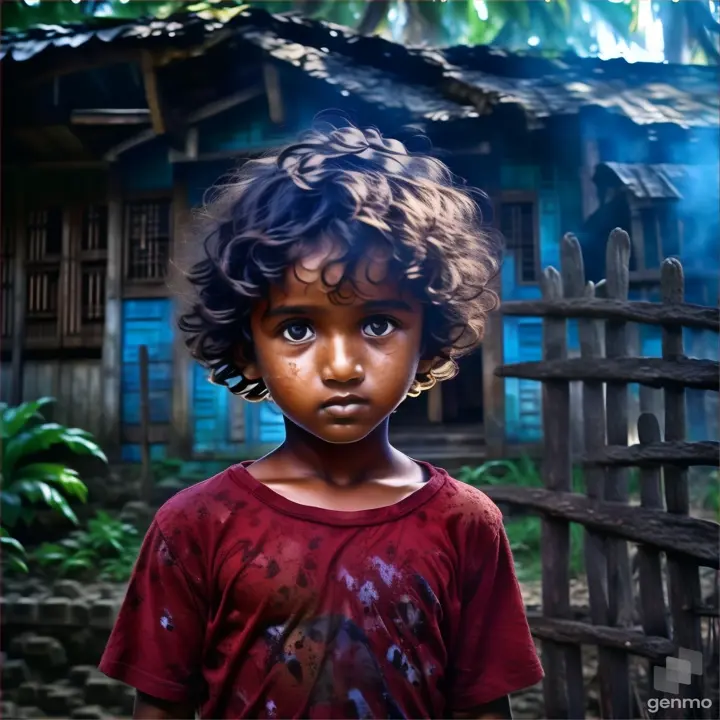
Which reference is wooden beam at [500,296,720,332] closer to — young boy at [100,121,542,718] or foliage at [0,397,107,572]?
young boy at [100,121,542,718]

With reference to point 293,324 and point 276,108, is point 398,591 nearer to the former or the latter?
point 293,324

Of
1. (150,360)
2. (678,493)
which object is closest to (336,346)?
(678,493)

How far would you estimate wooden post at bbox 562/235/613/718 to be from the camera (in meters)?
2.01

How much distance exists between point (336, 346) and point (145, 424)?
6.74 ft

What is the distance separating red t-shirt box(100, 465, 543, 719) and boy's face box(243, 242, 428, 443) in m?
0.14

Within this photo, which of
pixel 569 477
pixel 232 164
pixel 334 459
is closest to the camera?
pixel 334 459

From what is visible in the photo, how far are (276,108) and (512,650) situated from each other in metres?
2.37

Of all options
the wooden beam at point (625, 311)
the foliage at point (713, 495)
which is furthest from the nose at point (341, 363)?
the foliage at point (713, 495)

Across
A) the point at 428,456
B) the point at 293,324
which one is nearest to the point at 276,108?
the point at 428,456

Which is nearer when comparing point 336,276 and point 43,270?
point 336,276

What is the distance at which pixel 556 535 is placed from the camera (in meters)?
2.05

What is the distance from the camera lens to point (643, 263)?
8.71ft

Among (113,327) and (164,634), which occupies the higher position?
(113,327)

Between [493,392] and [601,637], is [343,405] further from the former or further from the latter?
[493,392]
